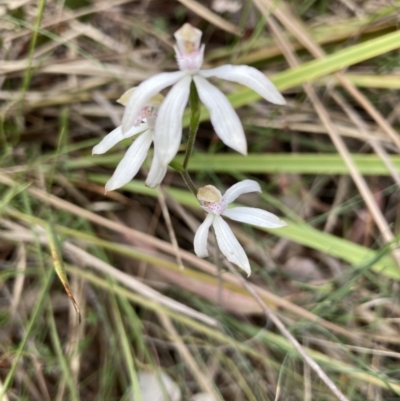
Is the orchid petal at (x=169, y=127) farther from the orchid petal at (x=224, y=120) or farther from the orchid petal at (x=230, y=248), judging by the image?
the orchid petal at (x=230, y=248)

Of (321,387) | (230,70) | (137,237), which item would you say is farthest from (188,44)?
(321,387)

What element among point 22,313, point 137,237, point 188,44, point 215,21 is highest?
point 215,21

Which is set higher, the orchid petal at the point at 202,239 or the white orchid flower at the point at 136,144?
the white orchid flower at the point at 136,144

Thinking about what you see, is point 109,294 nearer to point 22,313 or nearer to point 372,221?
point 22,313

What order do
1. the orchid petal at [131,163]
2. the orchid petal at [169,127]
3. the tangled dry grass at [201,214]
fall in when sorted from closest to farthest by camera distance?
1. the orchid petal at [169,127]
2. the orchid petal at [131,163]
3. the tangled dry grass at [201,214]

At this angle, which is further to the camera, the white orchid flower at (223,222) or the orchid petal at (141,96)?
the white orchid flower at (223,222)

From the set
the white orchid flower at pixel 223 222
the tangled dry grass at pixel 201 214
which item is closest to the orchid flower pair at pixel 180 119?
the white orchid flower at pixel 223 222
